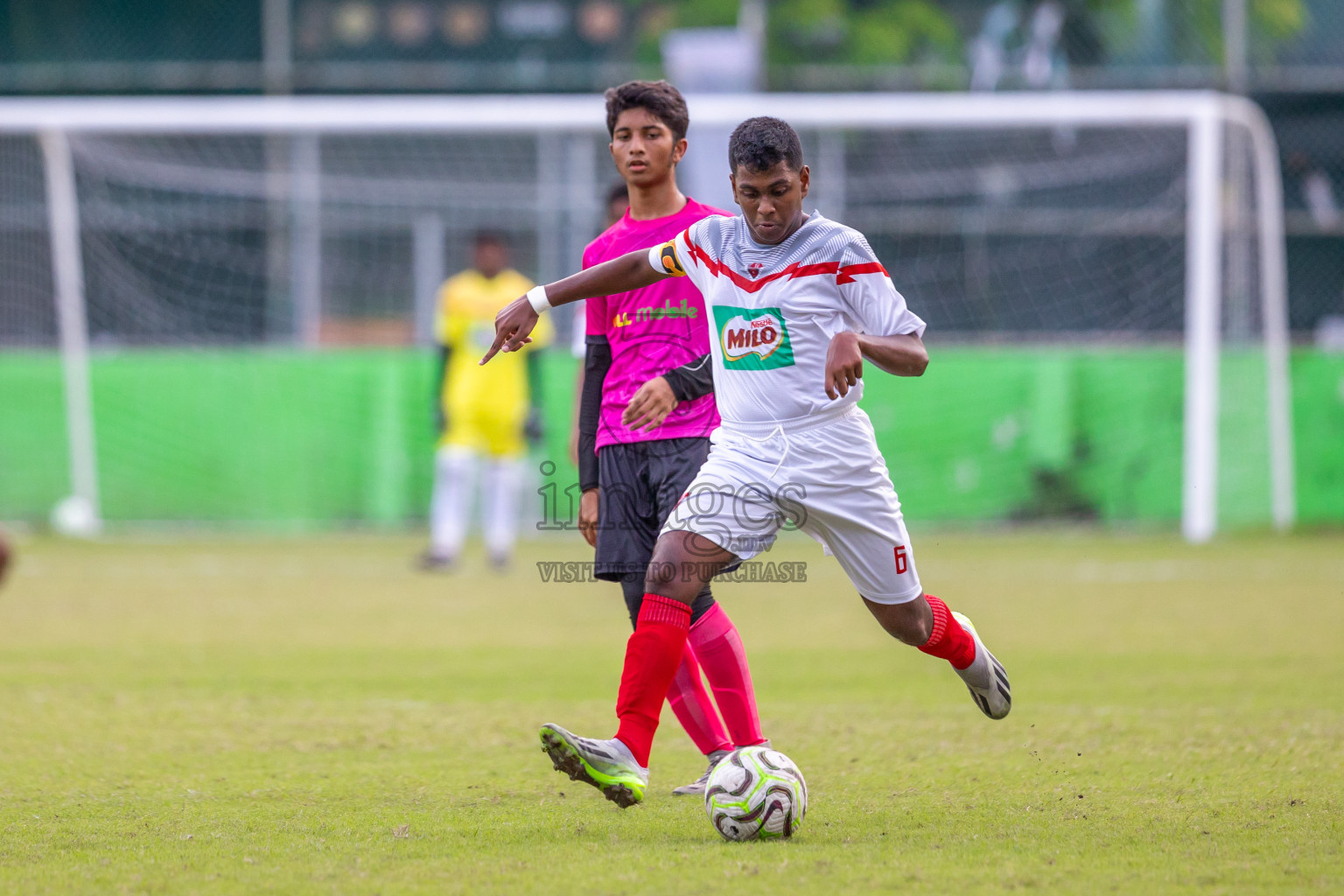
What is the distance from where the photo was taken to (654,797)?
4699 mm

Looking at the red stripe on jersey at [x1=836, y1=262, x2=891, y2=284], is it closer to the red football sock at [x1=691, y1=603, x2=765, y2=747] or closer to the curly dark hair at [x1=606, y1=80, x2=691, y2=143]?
the curly dark hair at [x1=606, y1=80, x2=691, y2=143]

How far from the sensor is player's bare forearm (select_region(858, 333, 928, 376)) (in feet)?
13.3

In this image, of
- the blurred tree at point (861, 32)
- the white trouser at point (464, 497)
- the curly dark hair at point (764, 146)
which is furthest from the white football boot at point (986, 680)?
the blurred tree at point (861, 32)

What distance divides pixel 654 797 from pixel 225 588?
6.69 metres

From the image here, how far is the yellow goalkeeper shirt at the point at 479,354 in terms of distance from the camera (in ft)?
38.3

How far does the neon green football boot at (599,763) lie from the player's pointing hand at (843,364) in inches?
43.6

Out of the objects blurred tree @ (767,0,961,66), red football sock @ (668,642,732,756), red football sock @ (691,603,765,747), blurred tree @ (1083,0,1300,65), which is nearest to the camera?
red football sock @ (691,603,765,747)

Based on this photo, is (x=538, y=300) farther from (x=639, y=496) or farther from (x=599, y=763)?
(x=599, y=763)

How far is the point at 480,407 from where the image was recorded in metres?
12.2

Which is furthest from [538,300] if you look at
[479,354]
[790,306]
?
[479,354]

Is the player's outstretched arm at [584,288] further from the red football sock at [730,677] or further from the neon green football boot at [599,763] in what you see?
the neon green football boot at [599,763]

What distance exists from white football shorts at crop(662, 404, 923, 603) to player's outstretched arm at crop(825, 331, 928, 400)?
0.25 metres

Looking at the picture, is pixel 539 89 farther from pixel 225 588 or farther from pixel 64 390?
pixel 225 588

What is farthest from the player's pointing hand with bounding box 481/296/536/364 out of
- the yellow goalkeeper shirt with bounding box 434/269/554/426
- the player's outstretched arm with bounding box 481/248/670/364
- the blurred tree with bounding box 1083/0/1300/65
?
the blurred tree with bounding box 1083/0/1300/65
